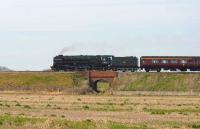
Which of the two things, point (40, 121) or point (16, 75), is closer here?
point (40, 121)

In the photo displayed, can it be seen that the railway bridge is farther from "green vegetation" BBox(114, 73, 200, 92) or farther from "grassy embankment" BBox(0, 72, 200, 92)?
"green vegetation" BBox(114, 73, 200, 92)

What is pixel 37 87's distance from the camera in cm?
9112

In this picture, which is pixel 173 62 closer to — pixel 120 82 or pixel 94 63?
pixel 120 82

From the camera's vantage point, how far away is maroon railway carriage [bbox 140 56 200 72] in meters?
96.4

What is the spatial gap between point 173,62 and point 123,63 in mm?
8763

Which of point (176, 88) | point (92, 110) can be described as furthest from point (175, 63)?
point (92, 110)

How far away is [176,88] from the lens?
289 ft

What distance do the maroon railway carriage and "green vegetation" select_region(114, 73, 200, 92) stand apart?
426 cm

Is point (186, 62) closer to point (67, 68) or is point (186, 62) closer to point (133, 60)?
point (133, 60)

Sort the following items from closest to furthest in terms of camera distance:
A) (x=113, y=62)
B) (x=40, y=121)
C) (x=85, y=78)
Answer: (x=40, y=121), (x=85, y=78), (x=113, y=62)

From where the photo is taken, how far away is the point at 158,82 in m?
90.8

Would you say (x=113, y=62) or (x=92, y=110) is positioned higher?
(x=113, y=62)

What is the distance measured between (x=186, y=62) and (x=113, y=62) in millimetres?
12319

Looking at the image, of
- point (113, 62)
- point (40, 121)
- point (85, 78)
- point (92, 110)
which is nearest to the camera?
point (40, 121)
